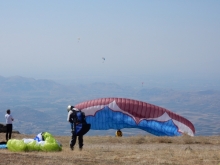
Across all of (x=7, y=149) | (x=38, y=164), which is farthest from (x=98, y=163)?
(x=7, y=149)

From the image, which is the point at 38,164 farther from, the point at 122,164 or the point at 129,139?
the point at 129,139

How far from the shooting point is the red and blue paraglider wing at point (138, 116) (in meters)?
29.3

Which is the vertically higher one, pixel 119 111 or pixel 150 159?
pixel 119 111

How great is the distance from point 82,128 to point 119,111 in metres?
12.4

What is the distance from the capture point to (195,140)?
22.3 m

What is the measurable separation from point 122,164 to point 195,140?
957 cm

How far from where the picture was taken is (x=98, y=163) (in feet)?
44.1

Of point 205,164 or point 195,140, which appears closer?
point 205,164

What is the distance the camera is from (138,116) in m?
29.3

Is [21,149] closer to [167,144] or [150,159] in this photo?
[150,159]

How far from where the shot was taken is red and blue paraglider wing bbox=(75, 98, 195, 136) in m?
29.3

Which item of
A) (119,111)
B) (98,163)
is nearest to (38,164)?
(98,163)

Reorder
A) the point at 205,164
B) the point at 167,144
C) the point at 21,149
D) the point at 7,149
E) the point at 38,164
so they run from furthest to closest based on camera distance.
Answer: the point at 167,144 → the point at 7,149 → the point at 21,149 → the point at 205,164 → the point at 38,164

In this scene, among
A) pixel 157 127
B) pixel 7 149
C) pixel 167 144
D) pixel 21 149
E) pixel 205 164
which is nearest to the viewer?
pixel 205 164
